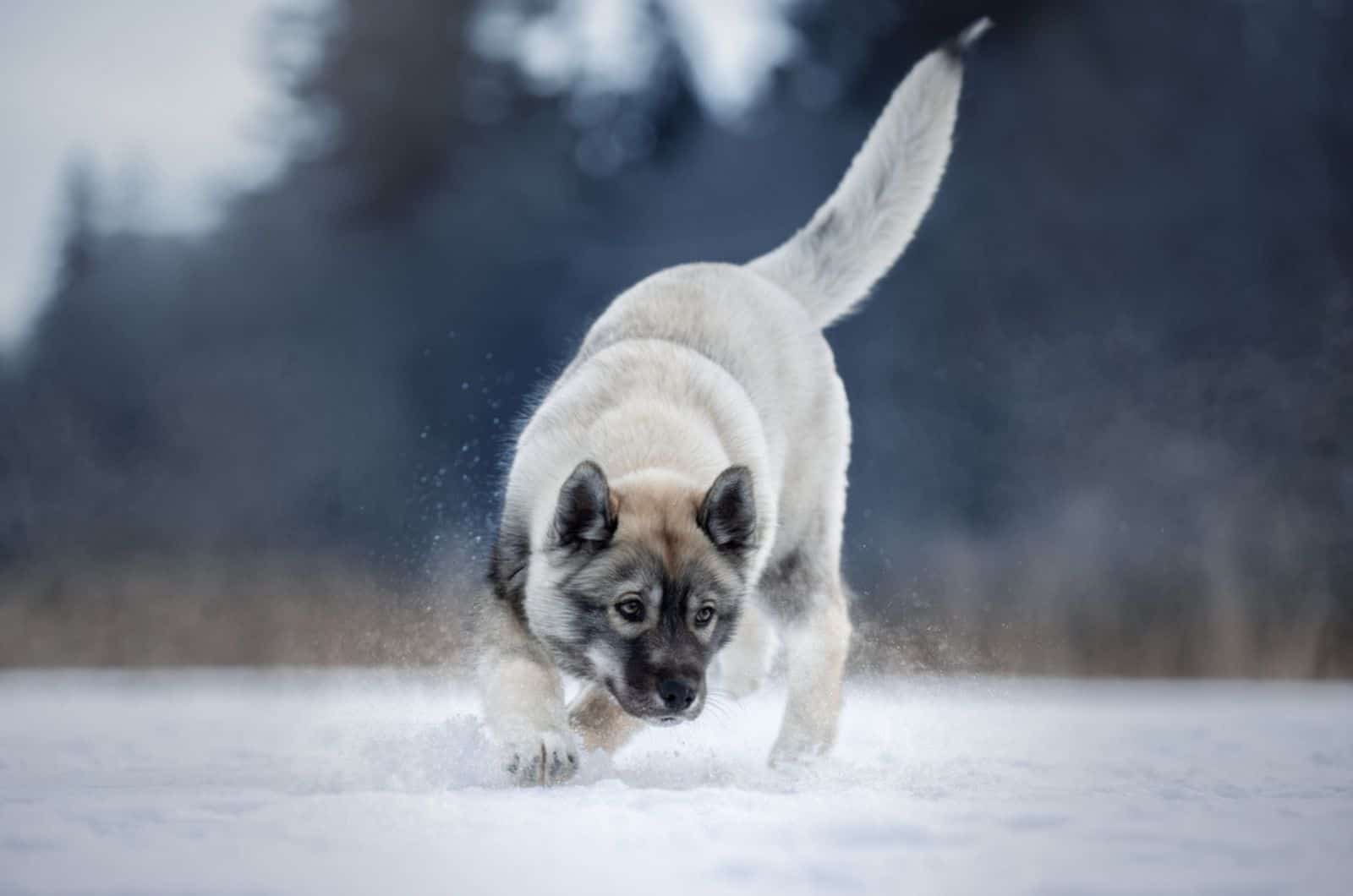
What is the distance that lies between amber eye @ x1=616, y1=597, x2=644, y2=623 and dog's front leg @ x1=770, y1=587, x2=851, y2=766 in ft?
2.99

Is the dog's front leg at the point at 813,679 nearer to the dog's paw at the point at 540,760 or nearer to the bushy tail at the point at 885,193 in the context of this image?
the dog's paw at the point at 540,760

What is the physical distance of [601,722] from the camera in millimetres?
3656

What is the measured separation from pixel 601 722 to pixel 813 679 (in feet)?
2.30

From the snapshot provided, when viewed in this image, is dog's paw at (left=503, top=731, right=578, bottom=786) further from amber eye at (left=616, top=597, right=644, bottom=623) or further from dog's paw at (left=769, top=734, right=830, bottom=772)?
dog's paw at (left=769, top=734, right=830, bottom=772)

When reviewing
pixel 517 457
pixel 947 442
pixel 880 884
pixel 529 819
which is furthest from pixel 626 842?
Answer: pixel 947 442

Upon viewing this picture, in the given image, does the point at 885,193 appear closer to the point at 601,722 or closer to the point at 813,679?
the point at 813,679

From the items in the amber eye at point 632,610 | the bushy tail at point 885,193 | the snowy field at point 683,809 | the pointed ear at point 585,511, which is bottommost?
the snowy field at point 683,809

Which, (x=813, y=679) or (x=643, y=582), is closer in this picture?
(x=643, y=582)

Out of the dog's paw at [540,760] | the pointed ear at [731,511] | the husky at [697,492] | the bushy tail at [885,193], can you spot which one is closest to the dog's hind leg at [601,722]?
the husky at [697,492]

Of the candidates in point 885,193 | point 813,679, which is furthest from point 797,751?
point 885,193

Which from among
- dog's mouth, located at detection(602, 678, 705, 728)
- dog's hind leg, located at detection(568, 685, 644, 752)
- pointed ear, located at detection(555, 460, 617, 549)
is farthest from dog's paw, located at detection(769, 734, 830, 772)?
pointed ear, located at detection(555, 460, 617, 549)

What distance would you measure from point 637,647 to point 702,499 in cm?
41

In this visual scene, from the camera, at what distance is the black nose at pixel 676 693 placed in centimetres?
294

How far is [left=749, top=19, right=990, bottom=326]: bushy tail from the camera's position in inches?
173
